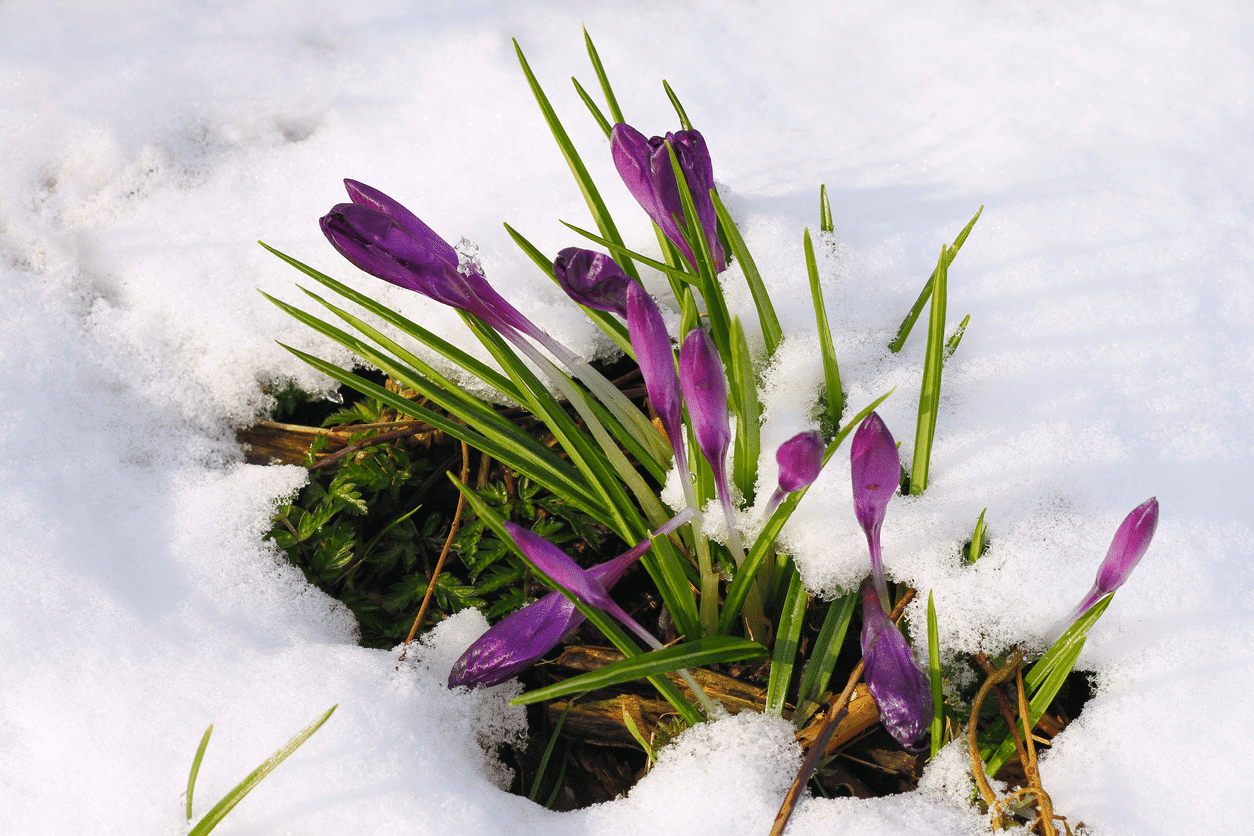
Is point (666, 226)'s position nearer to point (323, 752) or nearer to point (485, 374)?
point (485, 374)

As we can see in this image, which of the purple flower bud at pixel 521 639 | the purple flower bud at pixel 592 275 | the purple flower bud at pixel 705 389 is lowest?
the purple flower bud at pixel 521 639

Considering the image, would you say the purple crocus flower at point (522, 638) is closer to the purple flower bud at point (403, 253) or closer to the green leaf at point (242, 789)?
the green leaf at point (242, 789)

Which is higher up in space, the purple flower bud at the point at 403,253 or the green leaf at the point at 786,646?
the purple flower bud at the point at 403,253

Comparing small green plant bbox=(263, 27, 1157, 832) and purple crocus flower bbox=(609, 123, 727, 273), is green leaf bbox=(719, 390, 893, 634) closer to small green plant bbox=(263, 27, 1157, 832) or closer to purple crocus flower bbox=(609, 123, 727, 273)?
small green plant bbox=(263, 27, 1157, 832)

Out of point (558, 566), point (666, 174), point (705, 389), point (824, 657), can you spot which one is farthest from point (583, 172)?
point (824, 657)

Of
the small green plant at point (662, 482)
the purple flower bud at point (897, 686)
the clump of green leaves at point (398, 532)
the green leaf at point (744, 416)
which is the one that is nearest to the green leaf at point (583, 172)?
the small green plant at point (662, 482)

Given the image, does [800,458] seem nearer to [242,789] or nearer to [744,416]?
[744,416]
